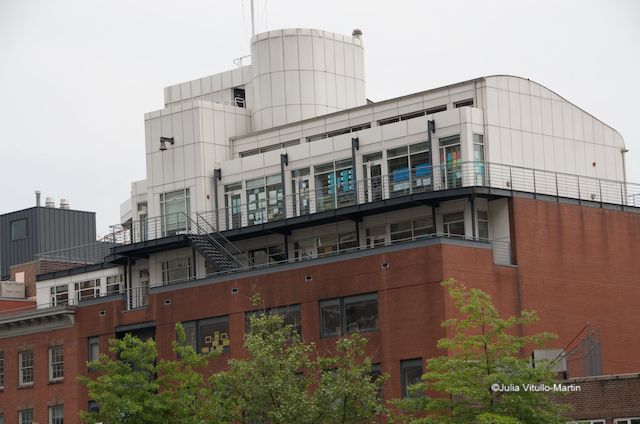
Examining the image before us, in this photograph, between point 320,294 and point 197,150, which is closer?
point 320,294

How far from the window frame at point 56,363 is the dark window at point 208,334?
10248 millimetres

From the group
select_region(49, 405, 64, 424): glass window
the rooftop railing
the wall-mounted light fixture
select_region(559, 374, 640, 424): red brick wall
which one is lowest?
select_region(559, 374, 640, 424): red brick wall

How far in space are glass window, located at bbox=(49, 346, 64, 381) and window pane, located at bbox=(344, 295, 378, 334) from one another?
21.0m

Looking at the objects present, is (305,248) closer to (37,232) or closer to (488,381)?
(488,381)

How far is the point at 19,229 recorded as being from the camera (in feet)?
379

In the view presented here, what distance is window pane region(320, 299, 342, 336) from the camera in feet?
246

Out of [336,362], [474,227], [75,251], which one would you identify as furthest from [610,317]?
[75,251]

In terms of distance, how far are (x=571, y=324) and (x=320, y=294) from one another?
40.0 ft

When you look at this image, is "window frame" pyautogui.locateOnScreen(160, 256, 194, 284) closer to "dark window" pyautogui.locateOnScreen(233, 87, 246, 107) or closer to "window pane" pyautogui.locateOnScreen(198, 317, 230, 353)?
"window pane" pyautogui.locateOnScreen(198, 317, 230, 353)

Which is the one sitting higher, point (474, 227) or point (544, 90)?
point (544, 90)

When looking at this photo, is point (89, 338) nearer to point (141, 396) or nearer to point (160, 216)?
point (160, 216)

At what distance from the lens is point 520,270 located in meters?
74.8

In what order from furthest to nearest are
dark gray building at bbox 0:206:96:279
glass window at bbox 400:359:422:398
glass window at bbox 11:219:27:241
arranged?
glass window at bbox 11:219:27:241, dark gray building at bbox 0:206:96:279, glass window at bbox 400:359:422:398

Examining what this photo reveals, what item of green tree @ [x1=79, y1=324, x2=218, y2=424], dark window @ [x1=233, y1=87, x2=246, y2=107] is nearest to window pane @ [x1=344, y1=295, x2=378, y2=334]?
green tree @ [x1=79, y1=324, x2=218, y2=424]
